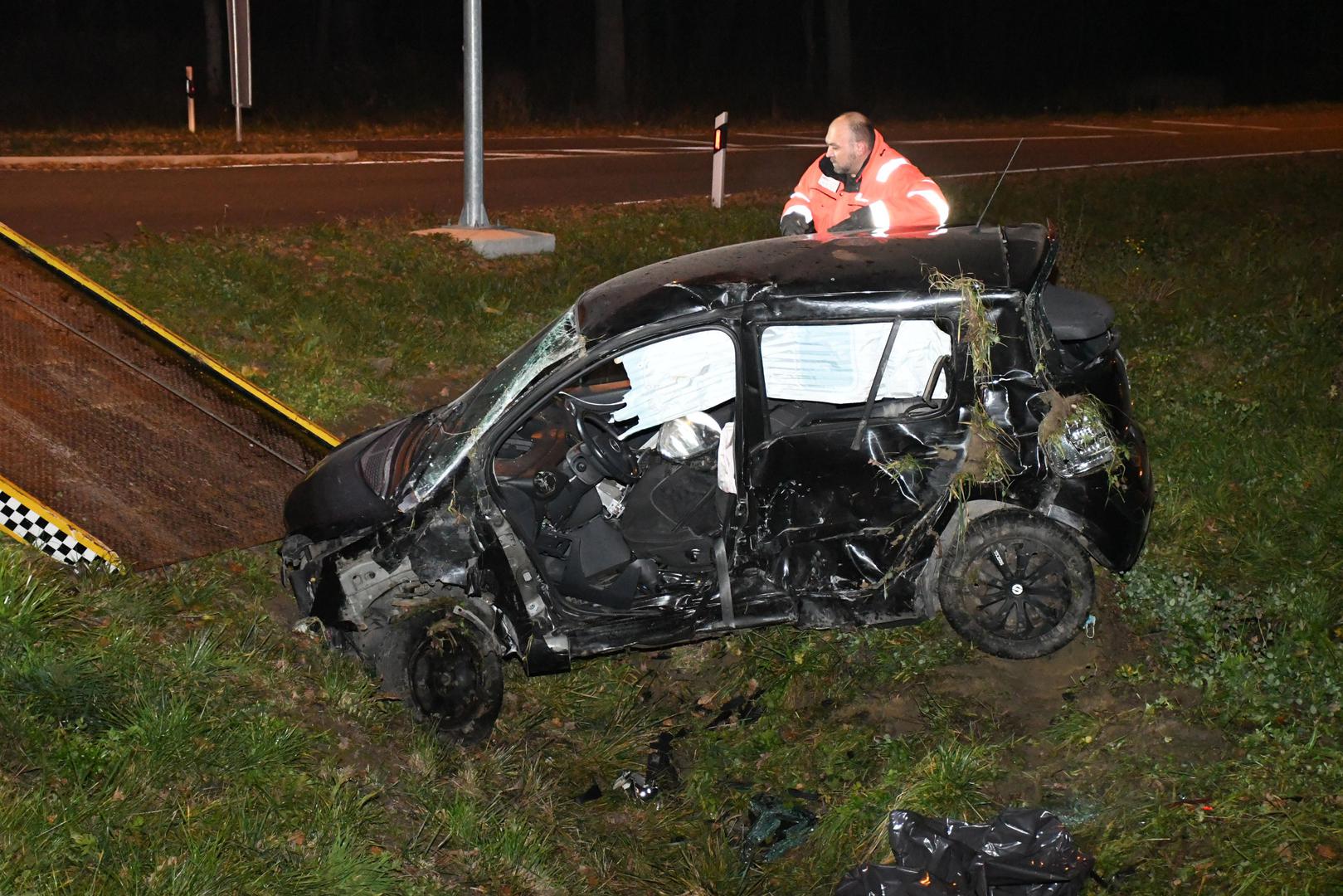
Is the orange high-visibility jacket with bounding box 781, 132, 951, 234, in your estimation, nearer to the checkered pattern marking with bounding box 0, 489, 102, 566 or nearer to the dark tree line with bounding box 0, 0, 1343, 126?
the checkered pattern marking with bounding box 0, 489, 102, 566

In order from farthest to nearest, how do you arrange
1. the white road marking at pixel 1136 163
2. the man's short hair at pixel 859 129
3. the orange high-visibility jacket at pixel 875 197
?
the white road marking at pixel 1136 163, the man's short hair at pixel 859 129, the orange high-visibility jacket at pixel 875 197

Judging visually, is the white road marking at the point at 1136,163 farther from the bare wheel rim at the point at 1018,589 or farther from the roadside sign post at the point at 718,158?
the bare wheel rim at the point at 1018,589

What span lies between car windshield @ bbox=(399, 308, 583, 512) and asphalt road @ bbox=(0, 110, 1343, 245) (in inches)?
257

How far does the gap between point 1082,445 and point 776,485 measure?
126cm

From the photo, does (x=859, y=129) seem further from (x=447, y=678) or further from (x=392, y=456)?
(x=447, y=678)

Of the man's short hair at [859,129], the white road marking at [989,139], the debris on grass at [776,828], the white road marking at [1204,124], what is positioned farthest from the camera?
the white road marking at [1204,124]

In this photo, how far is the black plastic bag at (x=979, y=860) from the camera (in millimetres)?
4262

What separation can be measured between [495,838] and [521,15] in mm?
37373

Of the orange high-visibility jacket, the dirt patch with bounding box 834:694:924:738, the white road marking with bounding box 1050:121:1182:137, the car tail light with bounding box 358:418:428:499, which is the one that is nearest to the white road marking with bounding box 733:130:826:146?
the white road marking with bounding box 1050:121:1182:137

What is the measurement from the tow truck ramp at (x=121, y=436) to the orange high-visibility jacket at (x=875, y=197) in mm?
3090

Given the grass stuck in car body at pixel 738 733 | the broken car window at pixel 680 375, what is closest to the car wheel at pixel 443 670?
the grass stuck in car body at pixel 738 733

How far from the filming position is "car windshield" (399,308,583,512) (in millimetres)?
5246

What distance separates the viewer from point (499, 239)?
11023mm

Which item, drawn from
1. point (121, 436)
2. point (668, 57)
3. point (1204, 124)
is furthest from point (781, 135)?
point (121, 436)
